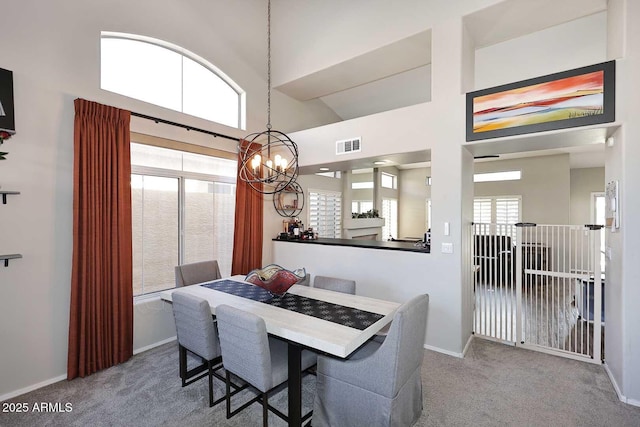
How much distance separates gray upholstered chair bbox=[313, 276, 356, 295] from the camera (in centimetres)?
298

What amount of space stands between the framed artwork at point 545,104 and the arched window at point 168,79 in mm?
3176

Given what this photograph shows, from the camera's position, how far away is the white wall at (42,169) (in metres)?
2.60

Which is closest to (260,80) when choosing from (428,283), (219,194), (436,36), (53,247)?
(219,194)

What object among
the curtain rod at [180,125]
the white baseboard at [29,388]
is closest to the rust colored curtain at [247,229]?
the curtain rod at [180,125]

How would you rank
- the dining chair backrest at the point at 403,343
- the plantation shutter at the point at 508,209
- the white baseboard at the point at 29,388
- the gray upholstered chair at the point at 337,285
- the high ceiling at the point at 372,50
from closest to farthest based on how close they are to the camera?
the dining chair backrest at the point at 403,343
the white baseboard at the point at 29,388
the gray upholstered chair at the point at 337,285
the high ceiling at the point at 372,50
the plantation shutter at the point at 508,209

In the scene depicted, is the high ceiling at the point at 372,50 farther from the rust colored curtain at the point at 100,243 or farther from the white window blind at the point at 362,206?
the white window blind at the point at 362,206

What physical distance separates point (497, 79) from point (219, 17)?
4210 millimetres

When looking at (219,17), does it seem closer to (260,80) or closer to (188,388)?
(260,80)

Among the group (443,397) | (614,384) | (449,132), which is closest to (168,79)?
(449,132)

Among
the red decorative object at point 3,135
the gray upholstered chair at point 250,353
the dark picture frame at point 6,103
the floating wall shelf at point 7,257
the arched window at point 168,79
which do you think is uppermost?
the arched window at point 168,79

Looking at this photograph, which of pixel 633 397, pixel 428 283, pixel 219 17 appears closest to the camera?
pixel 633 397

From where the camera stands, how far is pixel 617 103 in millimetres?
2518

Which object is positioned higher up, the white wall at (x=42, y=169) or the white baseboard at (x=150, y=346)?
the white wall at (x=42, y=169)

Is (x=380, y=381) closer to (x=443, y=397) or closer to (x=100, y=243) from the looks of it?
(x=443, y=397)
